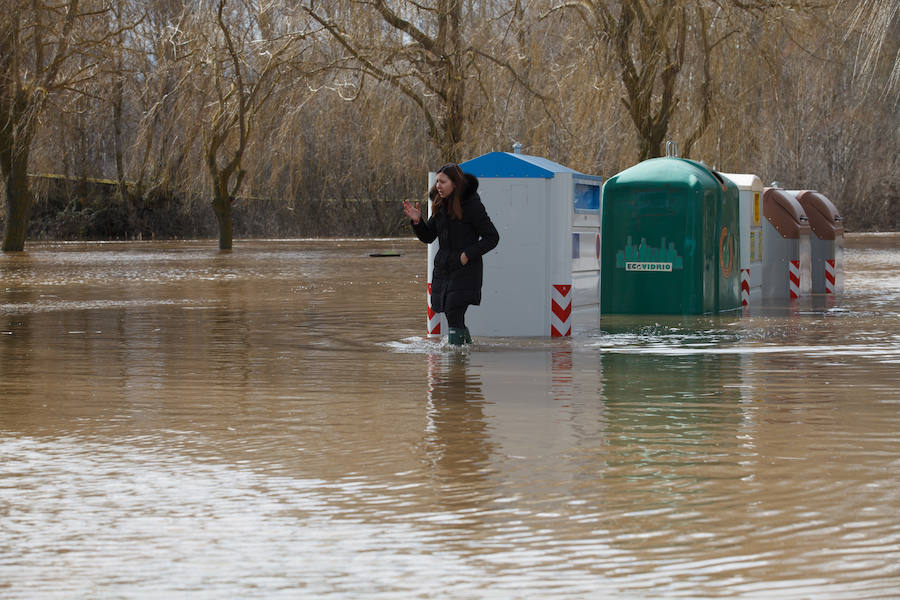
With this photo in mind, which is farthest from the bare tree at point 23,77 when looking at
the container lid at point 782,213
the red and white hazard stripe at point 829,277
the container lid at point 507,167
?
the container lid at point 507,167

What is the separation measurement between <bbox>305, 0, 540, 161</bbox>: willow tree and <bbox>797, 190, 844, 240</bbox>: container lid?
22.1 feet

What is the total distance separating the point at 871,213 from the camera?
5950 cm

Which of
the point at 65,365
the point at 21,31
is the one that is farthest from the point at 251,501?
the point at 21,31

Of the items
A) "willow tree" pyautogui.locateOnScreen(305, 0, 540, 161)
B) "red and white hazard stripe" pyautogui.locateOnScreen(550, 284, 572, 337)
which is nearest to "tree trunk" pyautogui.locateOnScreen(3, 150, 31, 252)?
"willow tree" pyautogui.locateOnScreen(305, 0, 540, 161)

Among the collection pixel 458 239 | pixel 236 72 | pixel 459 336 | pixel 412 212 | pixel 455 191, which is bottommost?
pixel 459 336

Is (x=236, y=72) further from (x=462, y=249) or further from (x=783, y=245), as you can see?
(x=462, y=249)

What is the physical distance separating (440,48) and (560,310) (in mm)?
14276

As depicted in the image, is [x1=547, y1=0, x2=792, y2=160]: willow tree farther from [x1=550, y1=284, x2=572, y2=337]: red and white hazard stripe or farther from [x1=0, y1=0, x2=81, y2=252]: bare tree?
[x1=0, y1=0, x2=81, y2=252]: bare tree

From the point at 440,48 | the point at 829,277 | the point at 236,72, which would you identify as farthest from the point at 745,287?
the point at 236,72

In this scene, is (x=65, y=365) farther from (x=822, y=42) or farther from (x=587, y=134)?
(x=822, y=42)

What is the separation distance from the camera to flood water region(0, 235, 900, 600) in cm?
540

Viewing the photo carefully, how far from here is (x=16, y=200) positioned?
40.3 m

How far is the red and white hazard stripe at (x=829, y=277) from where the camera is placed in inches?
888

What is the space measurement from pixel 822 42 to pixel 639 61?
3.62 meters
